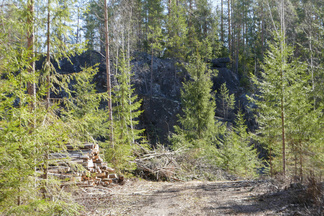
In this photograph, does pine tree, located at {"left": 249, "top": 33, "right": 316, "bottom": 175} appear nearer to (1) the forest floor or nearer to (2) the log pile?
(1) the forest floor

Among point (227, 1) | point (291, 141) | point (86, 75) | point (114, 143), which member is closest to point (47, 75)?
point (86, 75)

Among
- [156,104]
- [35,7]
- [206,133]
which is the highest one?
[35,7]

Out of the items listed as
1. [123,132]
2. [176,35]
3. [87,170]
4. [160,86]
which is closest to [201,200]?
[87,170]

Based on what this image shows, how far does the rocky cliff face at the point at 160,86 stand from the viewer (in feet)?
98.4

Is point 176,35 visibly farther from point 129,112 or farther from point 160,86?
point 129,112

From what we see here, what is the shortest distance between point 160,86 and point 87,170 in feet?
84.5

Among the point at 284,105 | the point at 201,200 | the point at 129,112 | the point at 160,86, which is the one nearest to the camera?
the point at 201,200

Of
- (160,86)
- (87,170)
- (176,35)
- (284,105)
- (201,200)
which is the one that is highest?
(176,35)

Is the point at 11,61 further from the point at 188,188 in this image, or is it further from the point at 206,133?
the point at 206,133

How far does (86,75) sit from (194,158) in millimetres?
10176

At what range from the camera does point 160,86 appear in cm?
3359

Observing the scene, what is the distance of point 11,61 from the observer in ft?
15.3

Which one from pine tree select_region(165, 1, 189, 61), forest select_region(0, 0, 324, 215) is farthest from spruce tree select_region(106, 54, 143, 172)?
pine tree select_region(165, 1, 189, 61)

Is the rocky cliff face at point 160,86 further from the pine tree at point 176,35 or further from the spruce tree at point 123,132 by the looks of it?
the spruce tree at point 123,132
